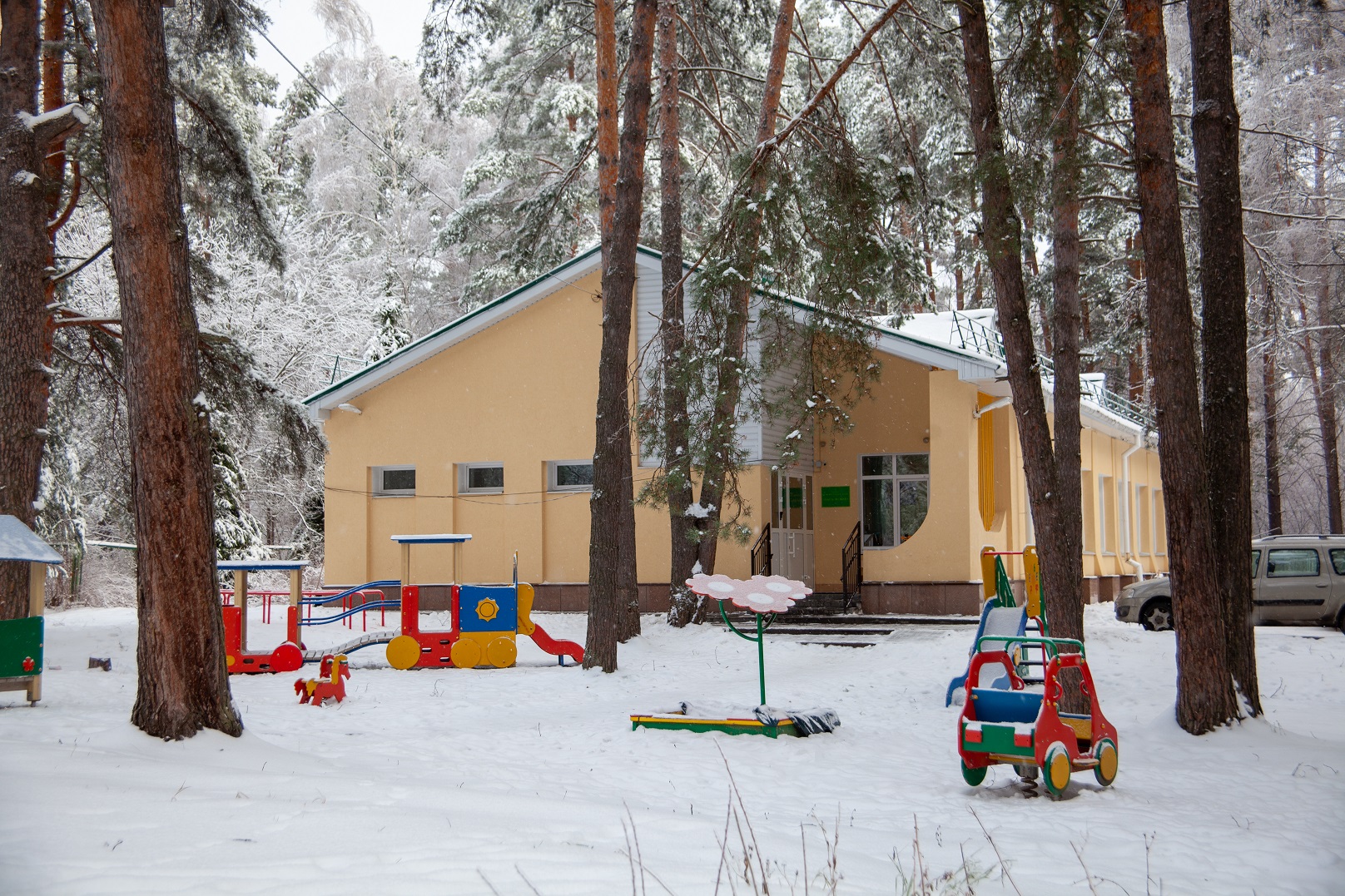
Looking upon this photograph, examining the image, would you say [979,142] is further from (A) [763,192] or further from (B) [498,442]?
(B) [498,442]

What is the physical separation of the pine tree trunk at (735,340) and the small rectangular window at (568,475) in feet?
9.74

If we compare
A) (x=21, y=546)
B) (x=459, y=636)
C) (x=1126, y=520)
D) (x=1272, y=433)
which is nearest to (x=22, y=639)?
(x=21, y=546)

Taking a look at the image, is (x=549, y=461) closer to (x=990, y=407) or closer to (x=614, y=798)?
(x=990, y=407)

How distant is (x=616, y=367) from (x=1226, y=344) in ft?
22.1

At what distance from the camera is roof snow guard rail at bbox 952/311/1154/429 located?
19242 mm

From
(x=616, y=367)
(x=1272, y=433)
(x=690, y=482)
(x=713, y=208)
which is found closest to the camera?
(x=616, y=367)

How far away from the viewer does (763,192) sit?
1145cm

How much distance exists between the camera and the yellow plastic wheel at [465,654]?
13.6m

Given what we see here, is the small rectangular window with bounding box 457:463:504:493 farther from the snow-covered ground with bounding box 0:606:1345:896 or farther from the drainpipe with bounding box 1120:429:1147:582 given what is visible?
the drainpipe with bounding box 1120:429:1147:582

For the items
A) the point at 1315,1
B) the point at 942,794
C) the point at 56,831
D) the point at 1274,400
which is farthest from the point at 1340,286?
the point at 56,831

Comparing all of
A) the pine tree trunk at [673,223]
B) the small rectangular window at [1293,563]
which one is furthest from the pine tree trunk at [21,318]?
the small rectangular window at [1293,563]

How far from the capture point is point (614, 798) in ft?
21.8

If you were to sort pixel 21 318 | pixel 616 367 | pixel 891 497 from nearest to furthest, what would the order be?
pixel 21 318
pixel 616 367
pixel 891 497

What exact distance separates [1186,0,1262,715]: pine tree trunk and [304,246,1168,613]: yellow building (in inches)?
387
